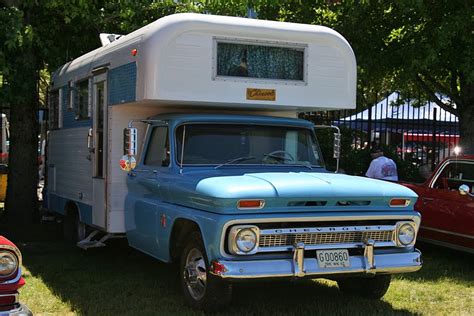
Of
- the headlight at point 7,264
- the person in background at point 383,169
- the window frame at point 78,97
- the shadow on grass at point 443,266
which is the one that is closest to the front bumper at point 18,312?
the headlight at point 7,264

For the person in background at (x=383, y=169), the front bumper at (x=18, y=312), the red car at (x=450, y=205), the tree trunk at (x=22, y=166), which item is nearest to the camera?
the front bumper at (x=18, y=312)

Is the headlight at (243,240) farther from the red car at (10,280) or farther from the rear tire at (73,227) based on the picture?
the rear tire at (73,227)

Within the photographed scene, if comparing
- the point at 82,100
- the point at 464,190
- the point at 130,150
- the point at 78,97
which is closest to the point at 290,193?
the point at 130,150

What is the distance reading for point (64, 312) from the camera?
19.3 ft

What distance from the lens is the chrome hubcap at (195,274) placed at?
5.57 metres

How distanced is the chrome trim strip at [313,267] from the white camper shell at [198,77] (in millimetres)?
2040

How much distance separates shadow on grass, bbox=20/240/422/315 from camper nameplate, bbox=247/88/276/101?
2.01m

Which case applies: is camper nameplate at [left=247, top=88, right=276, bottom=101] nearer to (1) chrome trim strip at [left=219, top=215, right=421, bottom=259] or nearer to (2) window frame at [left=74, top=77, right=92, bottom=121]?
(1) chrome trim strip at [left=219, top=215, right=421, bottom=259]

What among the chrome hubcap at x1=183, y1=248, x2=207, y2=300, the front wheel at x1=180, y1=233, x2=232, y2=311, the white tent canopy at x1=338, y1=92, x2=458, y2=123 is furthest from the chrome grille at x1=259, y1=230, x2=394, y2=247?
the white tent canopy at x1=338, y1=92, x2=458, y2=123

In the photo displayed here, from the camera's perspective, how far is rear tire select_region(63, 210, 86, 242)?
8633 mm

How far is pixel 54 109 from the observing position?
32.9 ft

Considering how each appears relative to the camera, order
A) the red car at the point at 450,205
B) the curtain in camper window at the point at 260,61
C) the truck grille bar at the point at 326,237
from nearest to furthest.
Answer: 1. the truck grille bar at the point at 326,237
2. the curtain in camper window at the point at 260,61
3. the red car at the point at 450,205

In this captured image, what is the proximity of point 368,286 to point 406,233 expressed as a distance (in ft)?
3.01

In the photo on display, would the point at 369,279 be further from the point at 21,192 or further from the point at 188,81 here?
the point at 21,192
